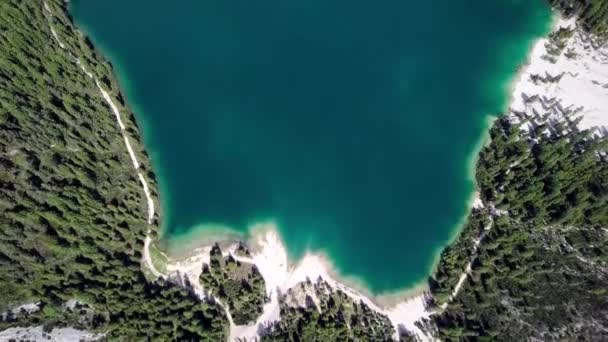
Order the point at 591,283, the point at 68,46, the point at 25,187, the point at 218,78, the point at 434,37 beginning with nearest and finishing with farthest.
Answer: the point at 25,187 → the point at 591,283 → the point at 68,46 → the point at 218,78 → the point at 434,37

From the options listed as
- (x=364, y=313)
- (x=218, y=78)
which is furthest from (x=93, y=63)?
(x=364, y=313)

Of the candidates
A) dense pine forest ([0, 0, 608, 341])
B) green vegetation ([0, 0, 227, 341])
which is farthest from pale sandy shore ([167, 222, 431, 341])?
green vegetation ([0, 0, 227, 341])

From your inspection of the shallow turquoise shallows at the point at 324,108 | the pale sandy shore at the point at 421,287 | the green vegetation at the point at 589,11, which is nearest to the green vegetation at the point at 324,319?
the pale sandy shore at the point at 421,287

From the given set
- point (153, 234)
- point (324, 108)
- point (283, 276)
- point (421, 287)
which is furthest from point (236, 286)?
point (324, 108)

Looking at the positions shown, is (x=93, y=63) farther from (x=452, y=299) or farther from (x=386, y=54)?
(x=452, y=299)

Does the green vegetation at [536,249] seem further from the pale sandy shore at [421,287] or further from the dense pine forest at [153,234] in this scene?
the pale sandy shore at [421,287]

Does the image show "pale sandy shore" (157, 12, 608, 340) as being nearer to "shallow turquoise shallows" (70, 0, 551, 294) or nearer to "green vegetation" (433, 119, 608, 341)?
"shallow turquoise shallows" (70, 0, 551, 294)

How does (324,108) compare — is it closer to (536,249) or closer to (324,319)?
(324,319)

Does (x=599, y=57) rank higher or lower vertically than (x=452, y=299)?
higher
